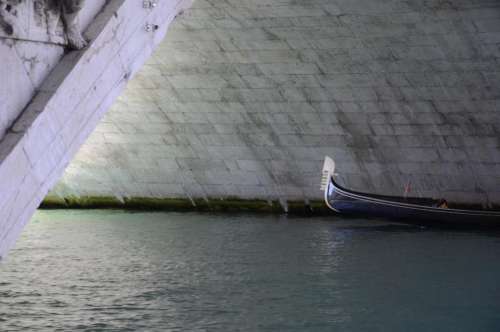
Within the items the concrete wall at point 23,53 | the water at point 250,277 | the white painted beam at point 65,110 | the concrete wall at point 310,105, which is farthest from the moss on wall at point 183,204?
the concrete wall at point 23,53

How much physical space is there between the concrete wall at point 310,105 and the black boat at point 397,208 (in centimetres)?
60

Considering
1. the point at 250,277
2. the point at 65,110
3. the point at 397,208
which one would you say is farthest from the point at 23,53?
the point at 397,208

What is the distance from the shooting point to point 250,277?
13.1 m

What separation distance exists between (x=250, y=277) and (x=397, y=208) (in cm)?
637

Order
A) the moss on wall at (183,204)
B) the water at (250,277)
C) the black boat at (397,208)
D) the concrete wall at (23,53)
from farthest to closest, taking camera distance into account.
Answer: the moss on wall at (183,204), the black boat at (397,208), the water at (250,277), the concrete wall at (23,53)

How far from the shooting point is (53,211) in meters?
23.2

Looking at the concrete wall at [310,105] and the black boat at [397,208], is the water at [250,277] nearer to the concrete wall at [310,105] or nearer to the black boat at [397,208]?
the black boat at [397,208]

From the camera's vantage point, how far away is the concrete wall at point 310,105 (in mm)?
15969

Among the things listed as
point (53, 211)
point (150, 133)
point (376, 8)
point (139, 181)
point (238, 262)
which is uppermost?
point (376, 8)

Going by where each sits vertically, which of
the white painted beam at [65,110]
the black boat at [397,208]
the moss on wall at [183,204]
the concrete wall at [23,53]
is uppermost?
the concrete wall at [23,53]

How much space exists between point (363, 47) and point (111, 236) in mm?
6035

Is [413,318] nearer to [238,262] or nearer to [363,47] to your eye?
[238,262]

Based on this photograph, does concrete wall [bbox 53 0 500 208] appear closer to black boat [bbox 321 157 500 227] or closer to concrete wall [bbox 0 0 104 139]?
black boat [bbox 321 157 500 227]

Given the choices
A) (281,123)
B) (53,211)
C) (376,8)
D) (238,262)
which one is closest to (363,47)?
(376,8)
